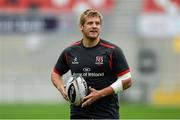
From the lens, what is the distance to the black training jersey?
802 centimetres

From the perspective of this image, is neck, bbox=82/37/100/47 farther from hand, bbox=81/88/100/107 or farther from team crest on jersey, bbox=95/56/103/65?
hand, bbox=81/88/100/107

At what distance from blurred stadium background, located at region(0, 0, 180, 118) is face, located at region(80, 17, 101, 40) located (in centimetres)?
2149

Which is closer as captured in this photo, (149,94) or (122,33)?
(149,94)

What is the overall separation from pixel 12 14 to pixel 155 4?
5.92m

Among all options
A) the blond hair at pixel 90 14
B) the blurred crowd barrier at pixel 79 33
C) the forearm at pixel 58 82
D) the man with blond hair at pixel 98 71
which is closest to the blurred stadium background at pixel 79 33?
the blurred crowd barrier at pixel 79 33

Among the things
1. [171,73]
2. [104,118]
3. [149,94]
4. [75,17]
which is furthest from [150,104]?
[104,118]

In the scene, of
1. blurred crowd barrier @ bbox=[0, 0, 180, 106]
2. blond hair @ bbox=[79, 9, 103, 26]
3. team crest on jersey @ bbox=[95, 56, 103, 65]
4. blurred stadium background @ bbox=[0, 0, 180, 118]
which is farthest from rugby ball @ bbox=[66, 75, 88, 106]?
blurred crowd barrier @ bbox=[0, 0, 180, 106]

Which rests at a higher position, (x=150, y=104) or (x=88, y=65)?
(x=88, y=65)

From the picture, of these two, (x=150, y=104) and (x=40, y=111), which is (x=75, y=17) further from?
(x=40, y=111)

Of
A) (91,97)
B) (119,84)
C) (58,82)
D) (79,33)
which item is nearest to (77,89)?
(91,97)

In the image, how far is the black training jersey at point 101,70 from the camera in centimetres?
802

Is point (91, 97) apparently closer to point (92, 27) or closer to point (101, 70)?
point (101, 70)

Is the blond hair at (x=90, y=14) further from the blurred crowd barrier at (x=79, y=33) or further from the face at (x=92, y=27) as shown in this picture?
the blurred crowd barrier at (x=79, y=33)

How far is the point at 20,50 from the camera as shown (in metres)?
30.6
